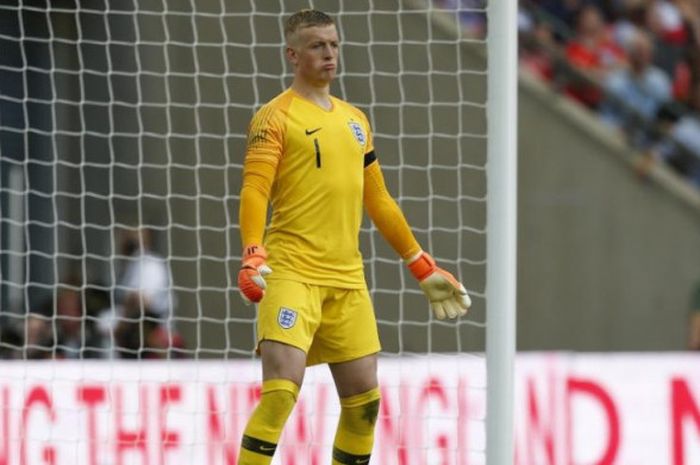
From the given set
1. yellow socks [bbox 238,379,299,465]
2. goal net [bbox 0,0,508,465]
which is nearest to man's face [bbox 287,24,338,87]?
yellow socks [bbox 238,379,299,465]

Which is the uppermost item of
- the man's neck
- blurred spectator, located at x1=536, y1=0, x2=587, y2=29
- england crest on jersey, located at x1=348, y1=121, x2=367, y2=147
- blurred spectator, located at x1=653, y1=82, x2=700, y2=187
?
blurred spectator, located at x1=536, y1=0, x2=587, y2=29

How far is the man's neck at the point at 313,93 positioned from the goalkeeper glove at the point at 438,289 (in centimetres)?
70

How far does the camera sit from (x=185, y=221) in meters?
11.4

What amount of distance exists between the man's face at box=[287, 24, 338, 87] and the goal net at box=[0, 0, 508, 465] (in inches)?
73.2

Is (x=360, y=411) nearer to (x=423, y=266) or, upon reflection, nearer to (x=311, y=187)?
(x=423, y=266)

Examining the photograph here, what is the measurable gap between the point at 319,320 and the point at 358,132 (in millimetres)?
701

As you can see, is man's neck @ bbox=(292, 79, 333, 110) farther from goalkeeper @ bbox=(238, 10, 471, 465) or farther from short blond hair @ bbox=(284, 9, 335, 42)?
short blond hair @ bbox=(284, 9, 335, 42)

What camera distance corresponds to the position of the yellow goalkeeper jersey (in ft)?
19.6

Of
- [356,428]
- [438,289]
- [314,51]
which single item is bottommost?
[356,428]

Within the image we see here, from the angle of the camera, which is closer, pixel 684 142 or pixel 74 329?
pixel 74 329

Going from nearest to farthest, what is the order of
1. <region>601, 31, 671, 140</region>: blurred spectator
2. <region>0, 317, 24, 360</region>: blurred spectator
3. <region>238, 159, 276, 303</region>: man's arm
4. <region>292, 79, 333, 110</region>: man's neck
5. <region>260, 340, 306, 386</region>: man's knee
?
<region>238, 159, 276, 303</region>: man's arm, <region>260, 340, 306, 386</region>: man's knee, <region>292, 79, 333, 110</region>: man's neck, <region>0, 317, 24, 360</region>: blurred spectator, <region>601, 31, 671, 140</region>: blurred spectator

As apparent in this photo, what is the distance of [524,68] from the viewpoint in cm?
1255

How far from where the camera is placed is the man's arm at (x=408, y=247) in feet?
20.6

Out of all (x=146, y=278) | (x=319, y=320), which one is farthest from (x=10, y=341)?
(x=319, y=320)
